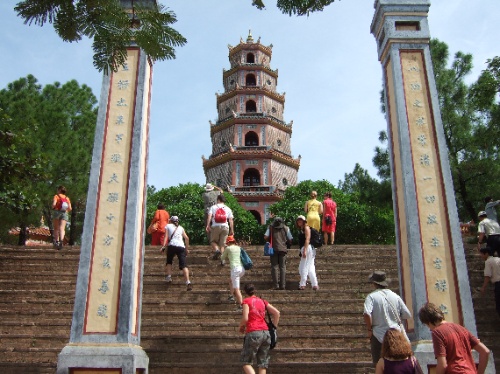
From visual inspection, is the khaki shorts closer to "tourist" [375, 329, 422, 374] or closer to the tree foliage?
"tourist" [375, 329, 422, 374]

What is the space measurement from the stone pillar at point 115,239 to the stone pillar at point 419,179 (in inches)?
123

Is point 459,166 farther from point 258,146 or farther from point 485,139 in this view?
point 258,146

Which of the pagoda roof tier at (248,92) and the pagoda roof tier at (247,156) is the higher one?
the pagoda roof tier at (248,92)

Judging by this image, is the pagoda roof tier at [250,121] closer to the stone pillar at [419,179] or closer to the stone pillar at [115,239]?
the stone pillar at [419,179]

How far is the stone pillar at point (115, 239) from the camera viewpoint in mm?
5598

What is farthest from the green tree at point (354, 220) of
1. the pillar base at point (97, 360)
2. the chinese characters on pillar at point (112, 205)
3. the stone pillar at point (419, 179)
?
the pillar base at point (97, 360)

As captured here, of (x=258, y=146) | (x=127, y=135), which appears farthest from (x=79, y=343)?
(x=258, y=146)

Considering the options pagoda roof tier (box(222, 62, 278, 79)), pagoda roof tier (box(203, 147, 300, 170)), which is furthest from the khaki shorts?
pagoda roof tier (box(222, 62, 278, 79))

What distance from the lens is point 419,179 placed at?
21.0ft

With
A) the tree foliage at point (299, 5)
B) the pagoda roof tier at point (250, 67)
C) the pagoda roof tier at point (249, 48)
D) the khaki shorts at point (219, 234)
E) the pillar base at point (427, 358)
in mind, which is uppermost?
the pagoda roof tier at point (249, 48)

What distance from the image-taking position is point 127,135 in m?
6.54

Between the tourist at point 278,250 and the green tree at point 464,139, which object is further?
the green tree at point 464,139

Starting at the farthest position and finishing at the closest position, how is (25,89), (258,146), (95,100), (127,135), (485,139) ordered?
(258,146)
(95,100)
(25,89)
(485,139)
(127,135)

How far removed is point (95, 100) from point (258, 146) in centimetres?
1212
